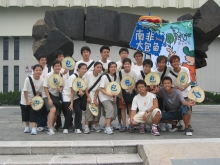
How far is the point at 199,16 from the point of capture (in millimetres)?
8125

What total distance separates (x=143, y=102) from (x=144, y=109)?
129mm

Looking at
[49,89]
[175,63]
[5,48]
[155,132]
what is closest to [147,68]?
[175,63]

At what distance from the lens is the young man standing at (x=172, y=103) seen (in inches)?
227

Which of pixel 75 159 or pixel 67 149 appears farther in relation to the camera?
pixel 67 149

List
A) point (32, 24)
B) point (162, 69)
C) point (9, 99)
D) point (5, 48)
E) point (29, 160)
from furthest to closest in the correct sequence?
1. point (5, 48)
2. point (32, 24)
3. point (9, 99)
4. point (162, 69)
5. point (29, 160)

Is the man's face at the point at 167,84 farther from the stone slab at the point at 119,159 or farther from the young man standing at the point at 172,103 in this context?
the stone slab at the point at 119,159

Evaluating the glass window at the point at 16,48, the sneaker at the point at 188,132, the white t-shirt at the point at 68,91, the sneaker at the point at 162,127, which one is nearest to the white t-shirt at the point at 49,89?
the white t-shirt at the point at 68,91

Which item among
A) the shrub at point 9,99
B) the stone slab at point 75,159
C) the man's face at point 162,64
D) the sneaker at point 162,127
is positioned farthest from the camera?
the shrub at point 9,99

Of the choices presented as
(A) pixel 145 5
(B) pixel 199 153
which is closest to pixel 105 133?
(B) pixel 199 153

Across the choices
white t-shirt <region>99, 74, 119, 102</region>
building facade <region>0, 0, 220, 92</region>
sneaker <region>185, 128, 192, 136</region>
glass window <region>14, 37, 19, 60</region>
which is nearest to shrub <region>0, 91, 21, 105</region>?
building facade <region>0, 0, 220, 92</region>

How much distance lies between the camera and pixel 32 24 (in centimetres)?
1748

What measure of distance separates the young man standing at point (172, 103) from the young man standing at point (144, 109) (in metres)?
0.28

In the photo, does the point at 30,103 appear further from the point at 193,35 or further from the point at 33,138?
the point at 193,35

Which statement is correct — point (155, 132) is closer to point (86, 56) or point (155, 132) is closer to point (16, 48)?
point (86, 56)
